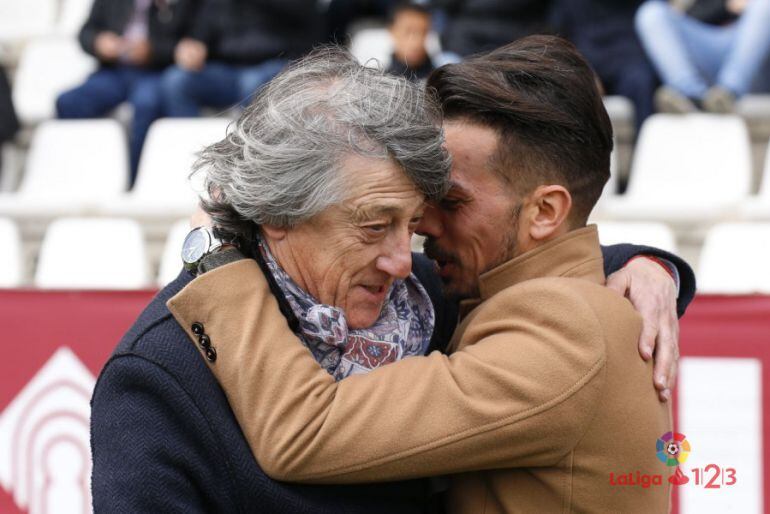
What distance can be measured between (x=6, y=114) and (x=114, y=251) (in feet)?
7.87

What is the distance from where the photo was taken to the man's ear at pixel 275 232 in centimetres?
190

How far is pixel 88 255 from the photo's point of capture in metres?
4.70

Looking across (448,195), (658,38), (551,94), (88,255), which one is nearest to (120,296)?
(88,255)

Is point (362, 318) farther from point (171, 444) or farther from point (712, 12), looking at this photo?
point (712, 12)

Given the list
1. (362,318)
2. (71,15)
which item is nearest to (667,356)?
(362,318)

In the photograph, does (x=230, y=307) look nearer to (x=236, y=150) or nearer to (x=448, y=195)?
(x=236, y=150)

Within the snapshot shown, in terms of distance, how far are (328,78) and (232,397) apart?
0.57m

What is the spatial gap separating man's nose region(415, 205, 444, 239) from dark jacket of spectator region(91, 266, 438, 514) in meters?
0.54

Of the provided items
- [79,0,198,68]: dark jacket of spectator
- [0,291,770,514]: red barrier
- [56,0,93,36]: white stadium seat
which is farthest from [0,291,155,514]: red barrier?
[56,0,93,36]: white stadium seat

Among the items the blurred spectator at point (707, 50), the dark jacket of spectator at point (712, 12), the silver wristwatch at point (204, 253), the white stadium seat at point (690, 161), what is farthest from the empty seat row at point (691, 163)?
the silver wristwatch at point (204, 253)

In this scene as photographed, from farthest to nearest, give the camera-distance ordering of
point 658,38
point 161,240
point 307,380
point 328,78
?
point 658,38, point 161,240, point 328,78, point 307,380

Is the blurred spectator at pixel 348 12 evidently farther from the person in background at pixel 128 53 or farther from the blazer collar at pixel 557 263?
the blazer collar at pixel 557 263

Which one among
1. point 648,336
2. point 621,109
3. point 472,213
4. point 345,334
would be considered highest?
point 472,213

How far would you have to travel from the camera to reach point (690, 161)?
5496 millimetres
